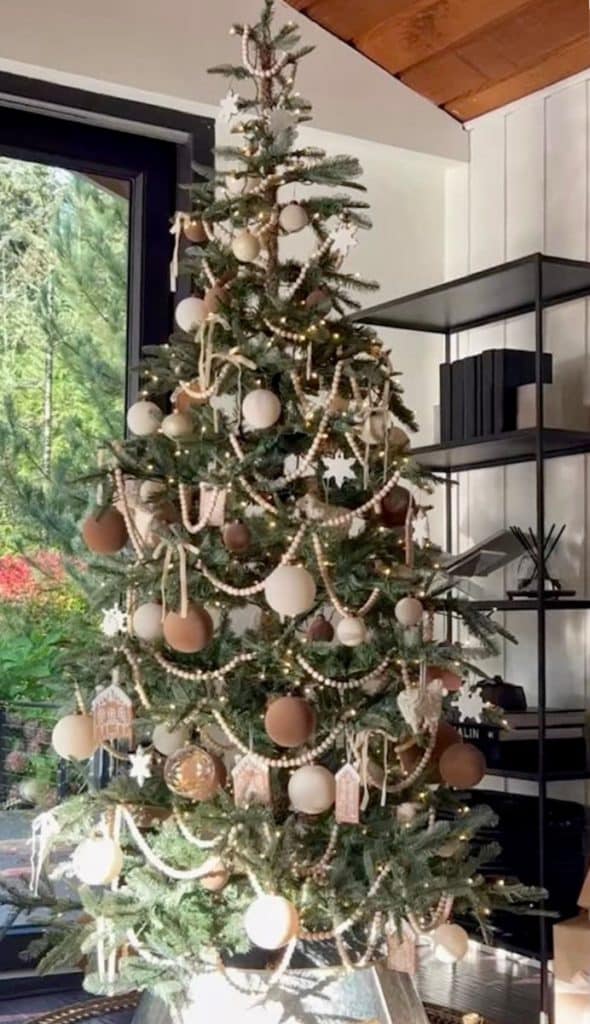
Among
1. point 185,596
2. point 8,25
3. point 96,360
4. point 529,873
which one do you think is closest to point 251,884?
point 185,596

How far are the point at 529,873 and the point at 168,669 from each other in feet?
4.07

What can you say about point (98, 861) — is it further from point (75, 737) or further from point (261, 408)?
point (261, 408)

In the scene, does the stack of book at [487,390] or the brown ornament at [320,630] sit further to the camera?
the stack of book at [487,390]

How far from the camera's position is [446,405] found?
3047mm

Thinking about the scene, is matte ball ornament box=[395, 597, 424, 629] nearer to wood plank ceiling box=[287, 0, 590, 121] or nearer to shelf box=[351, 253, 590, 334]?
shelf box=[351, 253, 590, 334]

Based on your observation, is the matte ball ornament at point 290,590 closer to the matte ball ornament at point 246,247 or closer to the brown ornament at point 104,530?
the brown ornament at point 104,530

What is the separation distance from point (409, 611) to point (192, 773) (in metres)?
0.37

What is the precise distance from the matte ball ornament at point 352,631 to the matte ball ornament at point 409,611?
6 cm

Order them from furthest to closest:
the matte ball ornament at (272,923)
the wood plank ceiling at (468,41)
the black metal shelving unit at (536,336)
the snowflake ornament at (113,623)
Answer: the wood plank ceiling at (468,41) → the black metal shelving unit at (536,336) → the snowflake ornament at (113,623) → the matte ball ornament at (272,923)

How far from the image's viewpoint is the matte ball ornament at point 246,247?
6.29 ft

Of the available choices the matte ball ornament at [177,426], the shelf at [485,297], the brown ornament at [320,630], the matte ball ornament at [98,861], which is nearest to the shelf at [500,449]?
the shelf at [485,297]

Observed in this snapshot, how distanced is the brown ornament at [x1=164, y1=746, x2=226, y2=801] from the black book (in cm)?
141

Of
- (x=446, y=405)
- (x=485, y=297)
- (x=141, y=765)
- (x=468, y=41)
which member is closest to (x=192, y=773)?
(x=141, y=765)

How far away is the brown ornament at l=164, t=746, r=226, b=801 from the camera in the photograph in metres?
1.79
